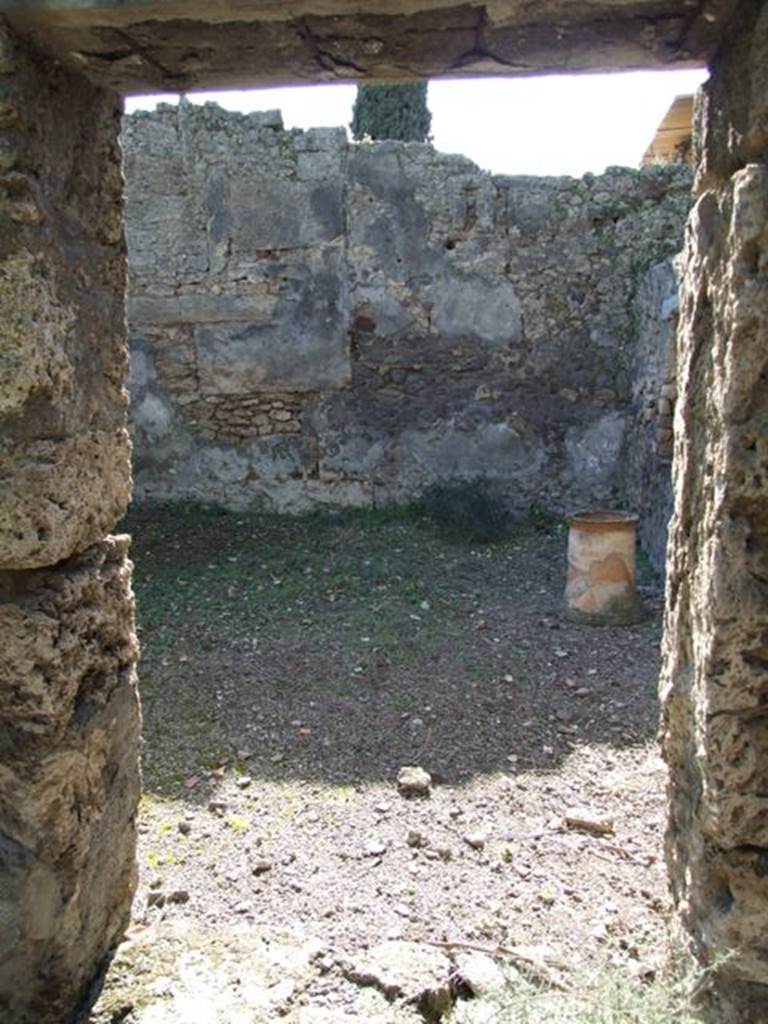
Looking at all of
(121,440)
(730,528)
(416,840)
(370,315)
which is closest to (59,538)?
(121,440)

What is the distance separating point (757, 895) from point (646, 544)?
5.16m

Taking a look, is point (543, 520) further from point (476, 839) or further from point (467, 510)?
point (476, 839)

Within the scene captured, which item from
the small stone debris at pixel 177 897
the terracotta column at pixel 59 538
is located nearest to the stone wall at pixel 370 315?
the small stone debris at pixel 177 897

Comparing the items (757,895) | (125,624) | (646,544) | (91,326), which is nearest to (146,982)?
(125,624)

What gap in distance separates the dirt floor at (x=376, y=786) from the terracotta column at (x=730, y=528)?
458 mm

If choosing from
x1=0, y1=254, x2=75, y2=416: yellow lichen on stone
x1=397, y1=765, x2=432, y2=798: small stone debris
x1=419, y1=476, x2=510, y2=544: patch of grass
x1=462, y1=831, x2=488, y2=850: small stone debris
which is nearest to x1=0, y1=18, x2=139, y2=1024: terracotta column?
x1=0, y1=254, x2=75, y2=416: yellow lichen on stone

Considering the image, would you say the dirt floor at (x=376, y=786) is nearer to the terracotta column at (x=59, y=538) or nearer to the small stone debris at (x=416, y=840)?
the small stone debris at (x=416, y=840)

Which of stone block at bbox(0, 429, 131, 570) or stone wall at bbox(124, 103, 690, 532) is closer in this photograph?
stone block at bbox(0, 429, 131, 570)

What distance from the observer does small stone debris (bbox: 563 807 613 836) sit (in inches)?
128

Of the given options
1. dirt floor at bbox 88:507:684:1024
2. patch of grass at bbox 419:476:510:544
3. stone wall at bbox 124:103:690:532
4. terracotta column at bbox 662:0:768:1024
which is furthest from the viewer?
stone wall at bbox 124:103:690:532

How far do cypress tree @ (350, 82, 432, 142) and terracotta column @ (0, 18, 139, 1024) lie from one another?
10.3 meters

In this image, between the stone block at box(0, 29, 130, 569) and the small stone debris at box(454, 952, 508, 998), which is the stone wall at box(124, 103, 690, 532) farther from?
the small stone debris at box(454, 952, 508, 998)

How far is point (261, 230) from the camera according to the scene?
293 inches

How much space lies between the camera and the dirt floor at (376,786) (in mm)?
2373
